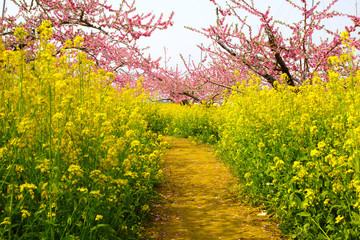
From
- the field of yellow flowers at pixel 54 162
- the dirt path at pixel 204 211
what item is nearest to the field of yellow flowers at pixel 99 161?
the field of yellow flowers at pixel 54 162

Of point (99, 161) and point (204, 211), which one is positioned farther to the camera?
point (204, 211)

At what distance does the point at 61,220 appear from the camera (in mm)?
2320

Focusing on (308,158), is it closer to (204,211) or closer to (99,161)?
(204,211)

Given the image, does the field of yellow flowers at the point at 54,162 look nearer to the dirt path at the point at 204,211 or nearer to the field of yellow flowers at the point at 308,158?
the dirt path at the point at 204,211

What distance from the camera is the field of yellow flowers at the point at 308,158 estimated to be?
265cm

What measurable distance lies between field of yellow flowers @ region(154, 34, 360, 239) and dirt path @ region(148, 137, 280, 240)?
24 cm

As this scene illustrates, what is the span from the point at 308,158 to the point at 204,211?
1.57m

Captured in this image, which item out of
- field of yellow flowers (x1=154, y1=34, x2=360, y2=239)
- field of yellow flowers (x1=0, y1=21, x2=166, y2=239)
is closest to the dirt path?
field of yellow flowers (x1=154, y1=34, x2=360, y2=239)

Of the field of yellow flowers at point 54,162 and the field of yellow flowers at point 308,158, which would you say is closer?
the field of yellow flowers at point 54,162

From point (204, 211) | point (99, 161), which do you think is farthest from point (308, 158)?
point (99, 161)

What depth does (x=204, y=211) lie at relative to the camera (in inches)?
159

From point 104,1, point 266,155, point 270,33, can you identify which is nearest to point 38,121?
point 266,155

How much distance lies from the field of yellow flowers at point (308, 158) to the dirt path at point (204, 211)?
9.5 inches

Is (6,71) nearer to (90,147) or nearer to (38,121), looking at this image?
(38,121)
